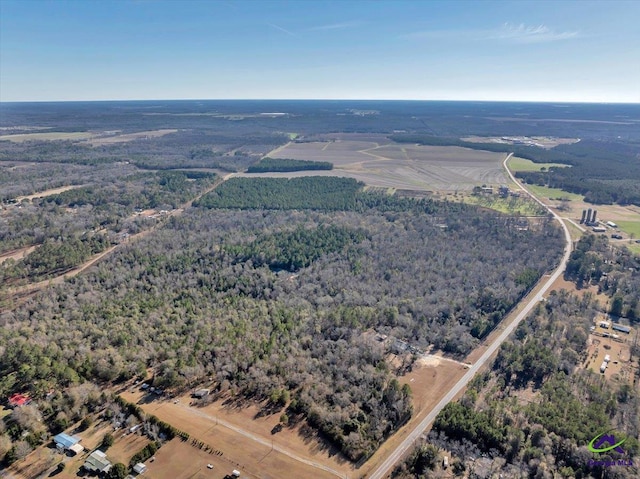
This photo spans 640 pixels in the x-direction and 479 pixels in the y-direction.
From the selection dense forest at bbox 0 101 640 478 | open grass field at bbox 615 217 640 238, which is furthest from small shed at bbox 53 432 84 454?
open grass field at bbox 615 217 640 238

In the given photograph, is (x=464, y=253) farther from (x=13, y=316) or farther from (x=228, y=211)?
(x=13, y=316)

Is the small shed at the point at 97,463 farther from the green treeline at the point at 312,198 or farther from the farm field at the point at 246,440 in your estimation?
the green treeline at the point at 312,198

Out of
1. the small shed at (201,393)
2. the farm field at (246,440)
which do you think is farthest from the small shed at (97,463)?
the small shed at (201,393)

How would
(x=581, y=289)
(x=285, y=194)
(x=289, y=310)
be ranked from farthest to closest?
(x=285, y=194)
(x=581, y=289)
(x=289, y=310)

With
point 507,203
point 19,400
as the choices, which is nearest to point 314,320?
point 19,400

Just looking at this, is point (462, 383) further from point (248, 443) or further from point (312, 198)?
point (312, 198)
